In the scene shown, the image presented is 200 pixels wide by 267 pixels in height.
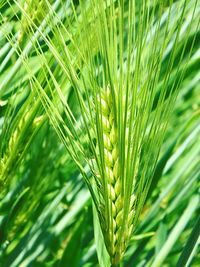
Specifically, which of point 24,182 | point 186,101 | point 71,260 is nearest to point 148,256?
point 71,260

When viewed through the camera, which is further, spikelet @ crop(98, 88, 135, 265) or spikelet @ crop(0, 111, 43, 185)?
spikelet @ crop(0, 111, 43, 185)

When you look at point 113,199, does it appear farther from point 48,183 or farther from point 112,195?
point 48,183

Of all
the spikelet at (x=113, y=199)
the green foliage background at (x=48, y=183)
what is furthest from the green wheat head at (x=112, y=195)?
the green foliage background at (x=48, y=183)

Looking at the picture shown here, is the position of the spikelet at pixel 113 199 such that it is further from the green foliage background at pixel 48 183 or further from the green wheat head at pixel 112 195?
the green foliage background at pixel 48 183

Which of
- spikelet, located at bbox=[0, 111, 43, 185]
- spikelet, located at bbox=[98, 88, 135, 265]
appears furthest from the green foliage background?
spikelet, located at bbox=[98, 88, 135, 265]

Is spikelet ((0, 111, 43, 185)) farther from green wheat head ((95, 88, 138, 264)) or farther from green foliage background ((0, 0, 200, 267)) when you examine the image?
green wheat head ((95, 88, 138, 264))

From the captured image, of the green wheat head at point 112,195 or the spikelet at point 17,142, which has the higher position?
the spikelet at point 17,142

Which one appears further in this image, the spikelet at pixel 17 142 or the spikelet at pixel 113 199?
the spikelet at pixel 17 142

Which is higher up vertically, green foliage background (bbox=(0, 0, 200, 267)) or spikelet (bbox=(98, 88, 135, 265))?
green foliage background (bbox=(0, 0, 200, 267))

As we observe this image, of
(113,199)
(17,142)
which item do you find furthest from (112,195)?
(17,142)
